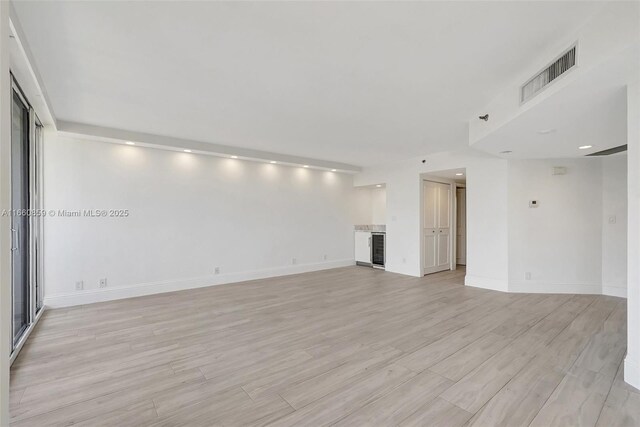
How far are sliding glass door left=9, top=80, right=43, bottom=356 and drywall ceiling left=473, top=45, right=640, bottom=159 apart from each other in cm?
479

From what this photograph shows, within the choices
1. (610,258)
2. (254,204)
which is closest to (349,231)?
(254,204)

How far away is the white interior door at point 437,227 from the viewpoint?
662 cm

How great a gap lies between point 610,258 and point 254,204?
6321mm

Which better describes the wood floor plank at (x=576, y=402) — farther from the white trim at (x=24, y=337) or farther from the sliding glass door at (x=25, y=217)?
the sliding glass door at (x=25, y=217)

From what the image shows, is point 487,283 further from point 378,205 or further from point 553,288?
point 378,205

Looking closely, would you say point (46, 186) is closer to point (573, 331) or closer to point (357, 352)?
point (357, 352)

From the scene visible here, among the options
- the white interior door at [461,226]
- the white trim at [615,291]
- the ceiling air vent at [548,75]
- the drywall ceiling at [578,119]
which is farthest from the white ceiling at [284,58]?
the white interior door at [461,226]

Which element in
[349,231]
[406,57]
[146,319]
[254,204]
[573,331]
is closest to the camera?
[406,57]

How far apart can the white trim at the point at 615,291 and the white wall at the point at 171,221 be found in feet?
16.8

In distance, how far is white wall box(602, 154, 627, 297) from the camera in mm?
4609

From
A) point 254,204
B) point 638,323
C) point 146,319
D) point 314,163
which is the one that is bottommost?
point 146,319

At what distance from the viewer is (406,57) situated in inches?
92.4

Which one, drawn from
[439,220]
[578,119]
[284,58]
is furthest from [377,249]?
[284,58]

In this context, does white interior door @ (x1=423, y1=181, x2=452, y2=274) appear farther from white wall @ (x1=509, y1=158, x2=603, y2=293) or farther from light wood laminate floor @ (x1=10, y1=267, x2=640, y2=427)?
light wood laminate floor @ (x1=10, y1=267, x2=640, y2=427)
